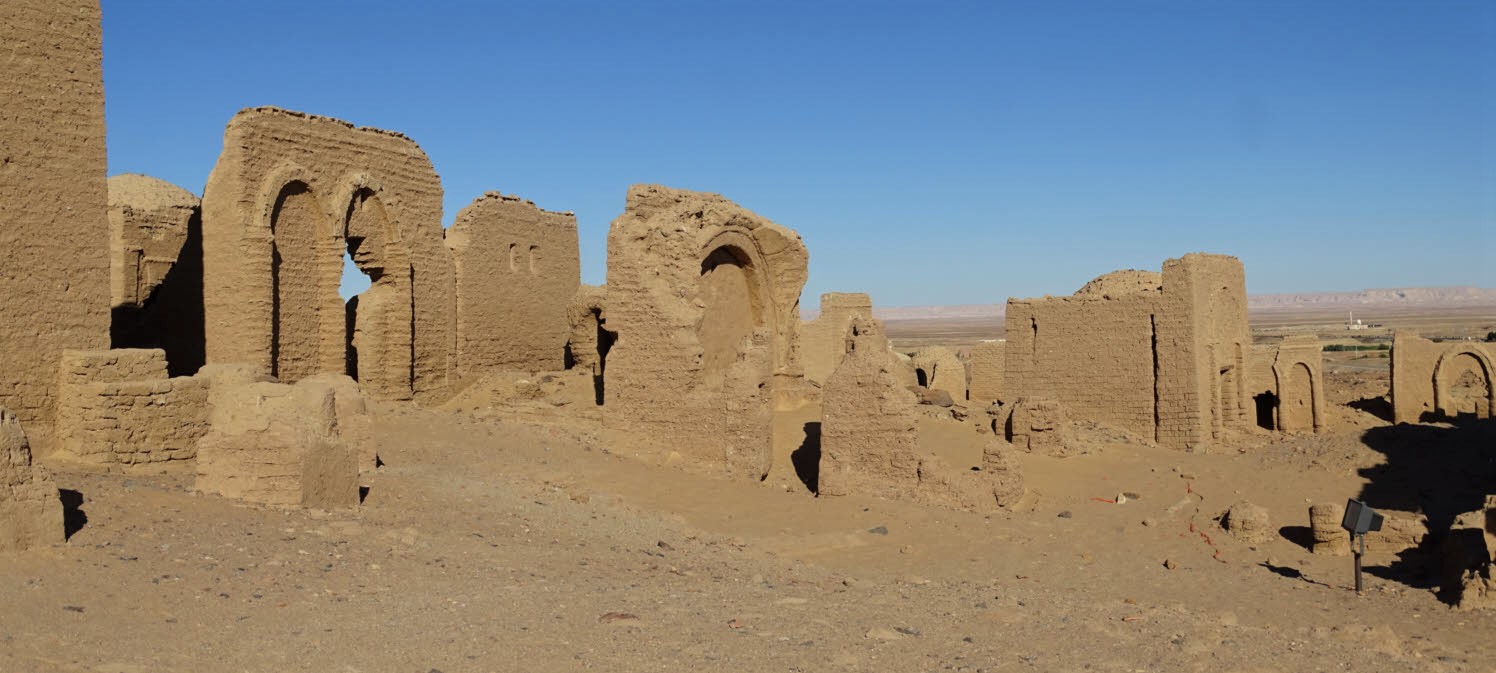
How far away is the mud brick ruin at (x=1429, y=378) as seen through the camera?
83.3ft

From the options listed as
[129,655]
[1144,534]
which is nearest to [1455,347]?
[1144,534]

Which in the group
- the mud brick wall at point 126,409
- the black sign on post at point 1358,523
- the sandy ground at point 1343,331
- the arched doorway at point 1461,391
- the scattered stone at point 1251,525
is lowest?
the scattered stone at point 1251,525

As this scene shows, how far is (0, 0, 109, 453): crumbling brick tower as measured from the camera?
10.6 metres

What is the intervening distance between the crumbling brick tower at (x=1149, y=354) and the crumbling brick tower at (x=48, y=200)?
52.4 feet

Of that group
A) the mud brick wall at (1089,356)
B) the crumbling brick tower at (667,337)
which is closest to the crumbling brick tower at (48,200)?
the crumbling brick tower at (667,337)

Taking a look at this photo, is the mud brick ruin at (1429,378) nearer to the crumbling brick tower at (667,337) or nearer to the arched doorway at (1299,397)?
the arched doorway at (1299,397)

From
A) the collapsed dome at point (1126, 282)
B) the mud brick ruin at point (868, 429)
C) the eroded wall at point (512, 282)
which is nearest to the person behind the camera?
the mud brick ruin at point (868, 429)

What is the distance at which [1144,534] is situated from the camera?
43.8 ft

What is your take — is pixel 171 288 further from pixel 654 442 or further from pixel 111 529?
pixel 111 529

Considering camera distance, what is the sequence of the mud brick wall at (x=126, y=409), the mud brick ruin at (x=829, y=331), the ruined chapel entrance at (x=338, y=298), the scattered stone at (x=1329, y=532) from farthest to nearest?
the mud brick ruin at (x=829, y=331) < the ruined chapel entrance at (x=338, y=298) < the scattered stone at (x=1329, y=532) < the mud brick wall at (x=126, y=409)

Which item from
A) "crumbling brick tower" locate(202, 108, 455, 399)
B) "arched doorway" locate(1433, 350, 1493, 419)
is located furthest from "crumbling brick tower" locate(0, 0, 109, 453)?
"arched doorway" locate(1433, 350, 1493, 419)

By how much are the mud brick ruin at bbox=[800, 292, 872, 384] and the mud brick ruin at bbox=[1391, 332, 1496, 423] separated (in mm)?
12052

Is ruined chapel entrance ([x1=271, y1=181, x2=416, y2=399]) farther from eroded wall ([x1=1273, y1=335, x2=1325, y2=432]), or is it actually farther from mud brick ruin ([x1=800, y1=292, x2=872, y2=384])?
eroded wall ([x1=1273, y1=335, x2=1325, y2=432])

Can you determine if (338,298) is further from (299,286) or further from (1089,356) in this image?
(1089,356)
